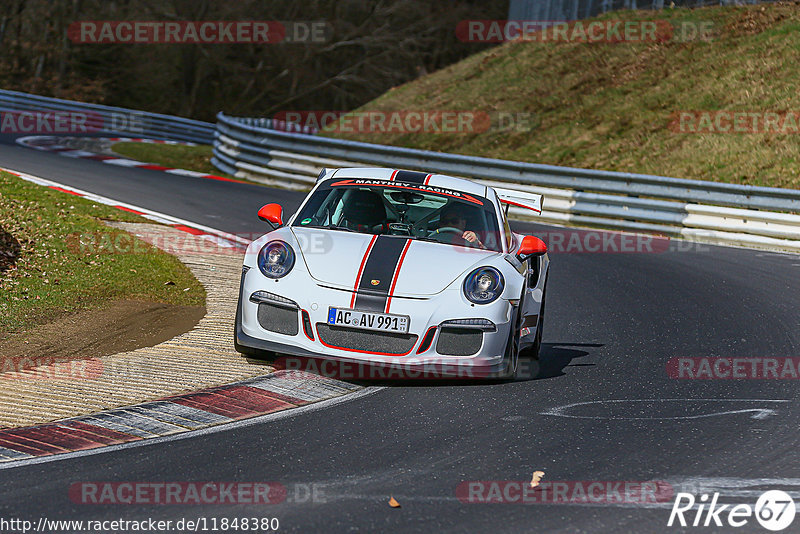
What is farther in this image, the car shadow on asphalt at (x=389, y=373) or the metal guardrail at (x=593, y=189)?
the metal guardrail at (x=593, y=189)

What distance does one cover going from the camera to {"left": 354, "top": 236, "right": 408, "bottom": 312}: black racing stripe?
22.3ft

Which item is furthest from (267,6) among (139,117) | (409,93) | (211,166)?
(211,166)

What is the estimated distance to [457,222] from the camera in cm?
803

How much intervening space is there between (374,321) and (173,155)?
1887 cm

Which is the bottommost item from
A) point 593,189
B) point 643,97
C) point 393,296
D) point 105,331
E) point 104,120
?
point 105,331

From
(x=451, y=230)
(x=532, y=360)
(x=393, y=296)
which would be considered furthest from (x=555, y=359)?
(x=393, y=296)

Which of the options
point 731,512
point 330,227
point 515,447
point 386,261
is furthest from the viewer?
point 330,227

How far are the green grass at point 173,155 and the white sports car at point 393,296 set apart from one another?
1469 centimetres

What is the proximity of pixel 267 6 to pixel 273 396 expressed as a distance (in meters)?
38.7

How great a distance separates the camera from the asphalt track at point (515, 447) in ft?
14.9

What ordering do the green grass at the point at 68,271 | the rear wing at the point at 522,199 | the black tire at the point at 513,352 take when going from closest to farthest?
the black tire at the point at 513,352, the rear wing at the point at 522,199, the green grass at the point at 68,271

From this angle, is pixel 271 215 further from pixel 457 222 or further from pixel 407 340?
pixel 407 340

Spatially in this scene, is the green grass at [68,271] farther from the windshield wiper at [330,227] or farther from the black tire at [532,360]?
the black tire at [532,360]

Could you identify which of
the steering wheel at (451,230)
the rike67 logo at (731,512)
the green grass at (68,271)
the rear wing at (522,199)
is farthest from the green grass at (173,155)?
the rike67 logo at (731,512)
